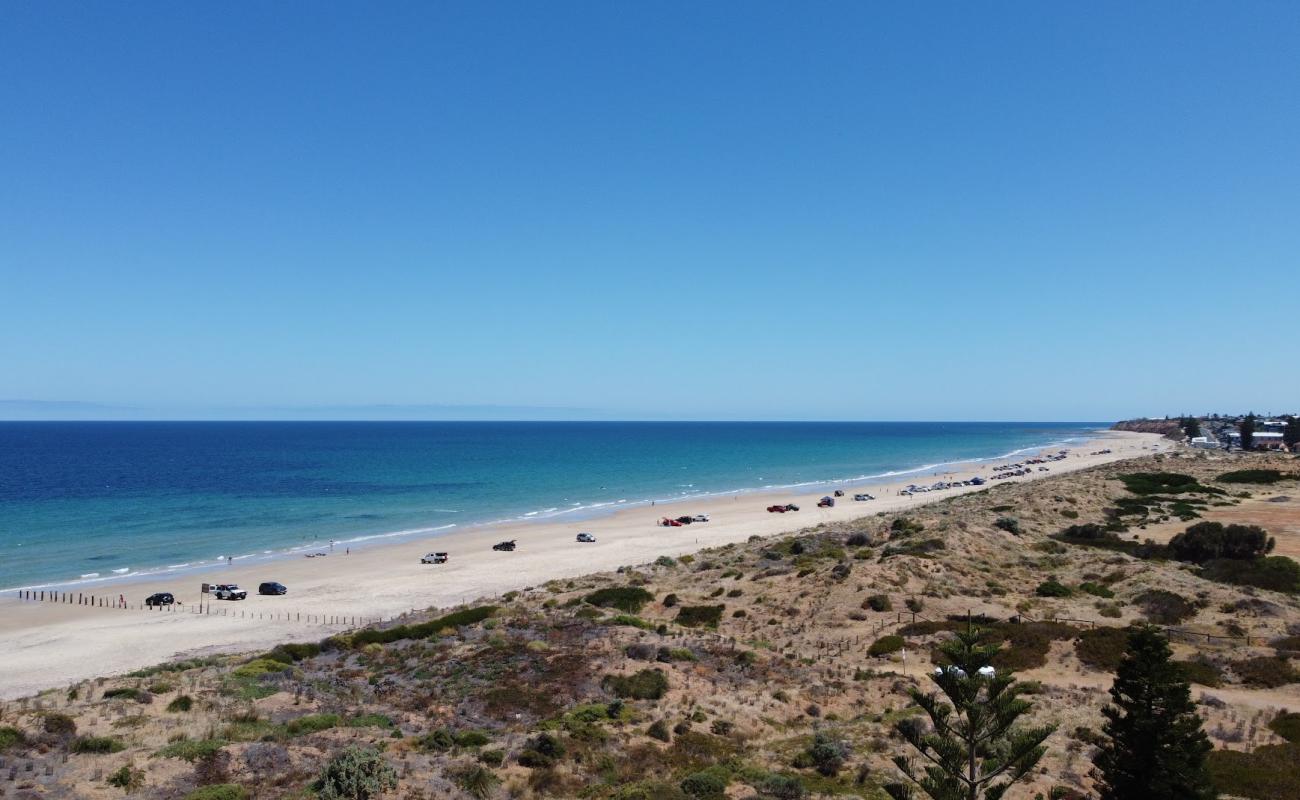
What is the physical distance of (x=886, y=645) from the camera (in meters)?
29.8

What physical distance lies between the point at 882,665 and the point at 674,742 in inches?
444

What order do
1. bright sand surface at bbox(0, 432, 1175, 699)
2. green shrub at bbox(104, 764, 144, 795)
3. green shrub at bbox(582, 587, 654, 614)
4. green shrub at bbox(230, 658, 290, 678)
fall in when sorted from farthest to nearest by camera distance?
green shrub at bbox(582, 587, 654, 614)
bright sand surface at bbox(0, 432, 1175, 699)
green shrub at bbox(230, 658, 290, 678)
green shrub at bbox(104, 764, 144, 795)

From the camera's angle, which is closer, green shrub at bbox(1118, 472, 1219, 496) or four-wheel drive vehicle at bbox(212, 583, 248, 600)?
four-wheel drive vehicle at bbox(212, 583, 248, 600)

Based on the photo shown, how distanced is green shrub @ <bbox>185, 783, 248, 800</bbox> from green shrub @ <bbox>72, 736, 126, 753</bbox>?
398 cm

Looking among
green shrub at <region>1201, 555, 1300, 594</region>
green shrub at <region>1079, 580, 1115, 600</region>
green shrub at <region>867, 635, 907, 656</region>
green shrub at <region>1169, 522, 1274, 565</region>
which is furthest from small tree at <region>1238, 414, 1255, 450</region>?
green shrub at <region>867, 635, 907, 656</region>

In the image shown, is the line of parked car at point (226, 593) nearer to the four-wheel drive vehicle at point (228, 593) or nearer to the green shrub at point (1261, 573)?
the four-wheel drive vehicle at point (228, 593)

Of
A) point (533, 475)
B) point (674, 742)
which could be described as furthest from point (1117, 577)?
point (533, 475)

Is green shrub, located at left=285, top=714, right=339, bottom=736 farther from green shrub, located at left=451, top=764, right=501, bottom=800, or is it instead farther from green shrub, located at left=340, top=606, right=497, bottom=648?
green shrub, located at left=340, top=606, right=497, bottom=648

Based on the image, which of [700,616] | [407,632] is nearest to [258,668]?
[407,632]

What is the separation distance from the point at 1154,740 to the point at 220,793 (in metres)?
18.4

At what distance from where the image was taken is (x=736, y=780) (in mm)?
17203

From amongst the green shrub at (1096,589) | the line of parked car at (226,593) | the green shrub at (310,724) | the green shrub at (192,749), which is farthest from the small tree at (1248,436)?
the green shrub at (192,749)

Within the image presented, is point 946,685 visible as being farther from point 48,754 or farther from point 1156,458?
point 1156,458

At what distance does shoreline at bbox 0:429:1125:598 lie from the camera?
54031 mm
